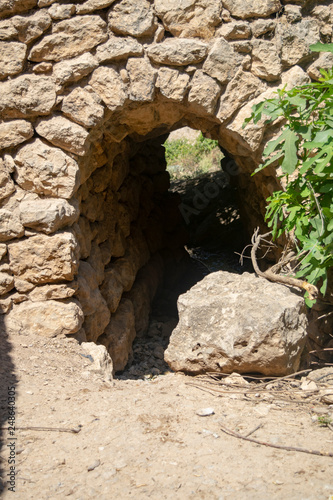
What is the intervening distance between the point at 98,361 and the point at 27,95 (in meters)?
1.90

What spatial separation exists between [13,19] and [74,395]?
2543mm

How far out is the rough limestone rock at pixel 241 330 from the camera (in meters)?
2.61

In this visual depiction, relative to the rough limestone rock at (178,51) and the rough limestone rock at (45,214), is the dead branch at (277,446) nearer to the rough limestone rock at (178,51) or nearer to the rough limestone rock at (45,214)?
the rough limestone rock at (45,214)

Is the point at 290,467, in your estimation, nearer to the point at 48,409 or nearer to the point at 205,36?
the point at 48,409

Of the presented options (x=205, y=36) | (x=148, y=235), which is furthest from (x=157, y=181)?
(x=205, y=36)

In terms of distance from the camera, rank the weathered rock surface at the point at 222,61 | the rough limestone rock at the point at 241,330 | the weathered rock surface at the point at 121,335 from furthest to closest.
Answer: the weathered rock surface at the point at 121,335, the weathered rock surface at the point at 222,61, the rough limestone rock at the point at 241,330

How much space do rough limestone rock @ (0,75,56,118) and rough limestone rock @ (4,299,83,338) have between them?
1.36 m

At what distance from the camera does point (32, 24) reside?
3100 mm

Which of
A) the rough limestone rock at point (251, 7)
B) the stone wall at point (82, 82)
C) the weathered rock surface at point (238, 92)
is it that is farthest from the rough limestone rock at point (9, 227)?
the rough limestone rock at point (251, 7)

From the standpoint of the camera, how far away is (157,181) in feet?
21.5

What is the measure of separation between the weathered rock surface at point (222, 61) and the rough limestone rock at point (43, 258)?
5.12 ft

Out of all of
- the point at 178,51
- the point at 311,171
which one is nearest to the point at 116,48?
the point at 178,51

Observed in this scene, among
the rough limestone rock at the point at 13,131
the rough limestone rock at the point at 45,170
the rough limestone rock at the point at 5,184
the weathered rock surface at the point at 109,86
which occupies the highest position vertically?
the weathered rock surface at the point at 109,86

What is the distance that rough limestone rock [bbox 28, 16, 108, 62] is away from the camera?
312 cm
